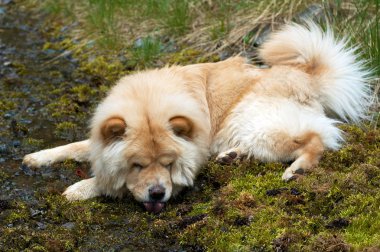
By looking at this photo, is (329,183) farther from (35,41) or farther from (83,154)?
(35,41)

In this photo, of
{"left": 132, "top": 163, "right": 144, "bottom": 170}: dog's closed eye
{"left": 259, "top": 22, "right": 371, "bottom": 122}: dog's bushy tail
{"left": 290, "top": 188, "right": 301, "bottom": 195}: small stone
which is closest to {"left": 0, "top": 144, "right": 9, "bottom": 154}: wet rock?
{"left": 132, "top": 163, "right": 144, "bottom": 170}: dog's closed eye

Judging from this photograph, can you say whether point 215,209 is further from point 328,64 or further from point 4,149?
point 4,149

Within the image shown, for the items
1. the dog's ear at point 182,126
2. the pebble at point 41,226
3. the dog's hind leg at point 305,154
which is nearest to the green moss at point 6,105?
the pebble at point 41,226

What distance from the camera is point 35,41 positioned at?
8766 millimetres

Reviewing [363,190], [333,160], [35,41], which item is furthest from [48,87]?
[363,190]

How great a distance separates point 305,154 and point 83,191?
1.81m

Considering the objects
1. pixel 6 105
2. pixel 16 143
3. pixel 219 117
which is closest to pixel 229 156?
pixel 219 117

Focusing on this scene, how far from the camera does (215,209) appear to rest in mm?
4156

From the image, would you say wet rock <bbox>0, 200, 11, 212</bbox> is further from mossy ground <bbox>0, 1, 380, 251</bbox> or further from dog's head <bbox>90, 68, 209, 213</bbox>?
dog's head <bbox>90, 68, 209, 213</bbox>

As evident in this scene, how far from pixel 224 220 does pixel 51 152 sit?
2003 mm

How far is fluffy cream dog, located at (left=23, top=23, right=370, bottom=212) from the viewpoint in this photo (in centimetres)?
439

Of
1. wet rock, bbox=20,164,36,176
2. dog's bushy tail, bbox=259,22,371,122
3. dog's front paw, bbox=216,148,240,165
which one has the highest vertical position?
dog's bushy tail, bbox=259,22,371,122

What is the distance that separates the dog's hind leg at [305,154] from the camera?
460 centimetres

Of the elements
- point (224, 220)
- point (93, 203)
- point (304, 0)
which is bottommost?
point (93, 203)
